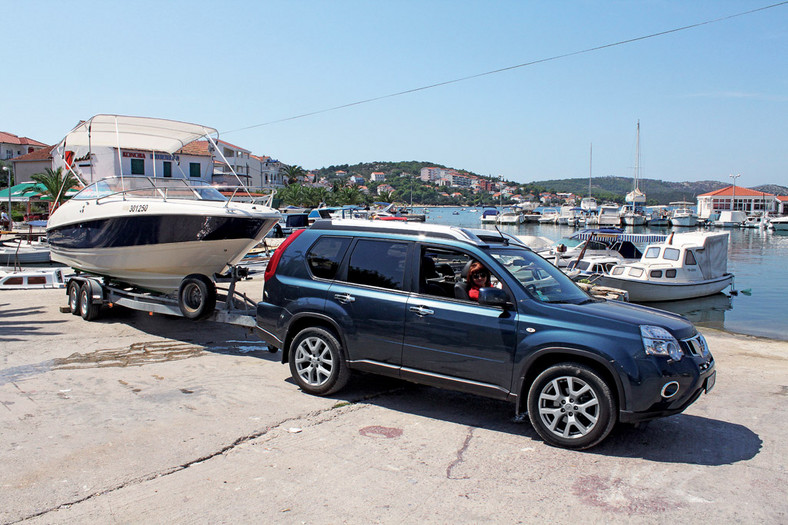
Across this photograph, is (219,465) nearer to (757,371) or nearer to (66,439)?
(66,439)

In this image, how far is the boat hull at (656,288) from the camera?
72.2 ft

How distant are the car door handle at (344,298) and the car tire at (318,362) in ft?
1.28

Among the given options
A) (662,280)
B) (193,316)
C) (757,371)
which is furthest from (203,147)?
(757,371)

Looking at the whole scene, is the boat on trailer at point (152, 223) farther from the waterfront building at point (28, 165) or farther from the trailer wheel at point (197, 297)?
the waterfront building at point (28, 165)

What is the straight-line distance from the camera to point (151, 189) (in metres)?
10.4

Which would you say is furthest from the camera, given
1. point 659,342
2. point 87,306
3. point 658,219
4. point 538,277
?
point 658,219

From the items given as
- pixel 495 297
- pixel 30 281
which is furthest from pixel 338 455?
pixel 30 281

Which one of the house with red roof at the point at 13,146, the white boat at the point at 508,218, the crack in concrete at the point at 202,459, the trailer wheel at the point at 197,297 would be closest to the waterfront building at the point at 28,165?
the house with red roof at the point at 13,146

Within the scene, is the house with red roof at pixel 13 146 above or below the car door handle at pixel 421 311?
above

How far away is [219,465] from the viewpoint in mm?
4715

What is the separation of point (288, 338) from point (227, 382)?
1.03m

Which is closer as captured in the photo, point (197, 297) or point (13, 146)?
point (197, 297)

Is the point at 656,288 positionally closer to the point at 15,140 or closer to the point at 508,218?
the point at 508,218

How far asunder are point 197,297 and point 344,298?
3.28m
